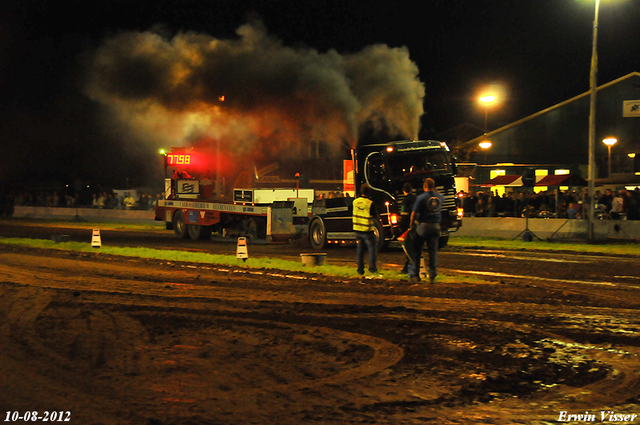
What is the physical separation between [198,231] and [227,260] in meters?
10.1

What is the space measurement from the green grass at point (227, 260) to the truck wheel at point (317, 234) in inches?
137

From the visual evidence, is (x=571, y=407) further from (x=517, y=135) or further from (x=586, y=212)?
(x=517, y=135)

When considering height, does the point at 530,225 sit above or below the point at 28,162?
below

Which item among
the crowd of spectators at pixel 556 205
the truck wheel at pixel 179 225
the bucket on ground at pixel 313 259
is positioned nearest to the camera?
the bucket on ground at pixel 313 259

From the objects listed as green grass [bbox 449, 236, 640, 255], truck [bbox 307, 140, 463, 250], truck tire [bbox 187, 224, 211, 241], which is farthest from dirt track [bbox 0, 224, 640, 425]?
truck tire [bbox 187, 224, 211, 241]

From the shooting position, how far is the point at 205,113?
99.6 feet

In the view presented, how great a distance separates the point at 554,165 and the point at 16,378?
4096cm

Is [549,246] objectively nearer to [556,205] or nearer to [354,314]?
[556,205]

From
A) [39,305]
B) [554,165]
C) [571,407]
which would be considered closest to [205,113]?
[39,305]

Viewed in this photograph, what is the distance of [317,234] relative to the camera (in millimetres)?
21094

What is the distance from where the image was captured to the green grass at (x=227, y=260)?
44.0 feet

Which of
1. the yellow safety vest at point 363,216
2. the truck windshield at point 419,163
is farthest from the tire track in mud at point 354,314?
the truck windshield at point 419,163

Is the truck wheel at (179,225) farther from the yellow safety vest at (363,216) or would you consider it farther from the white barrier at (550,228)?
the yellow safety vest at (363,216)

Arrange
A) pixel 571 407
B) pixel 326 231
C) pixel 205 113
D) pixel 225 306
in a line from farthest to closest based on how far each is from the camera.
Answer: pixel 205 113 → pixel 326 231 → pixel 225 306 → pixel 571 407
